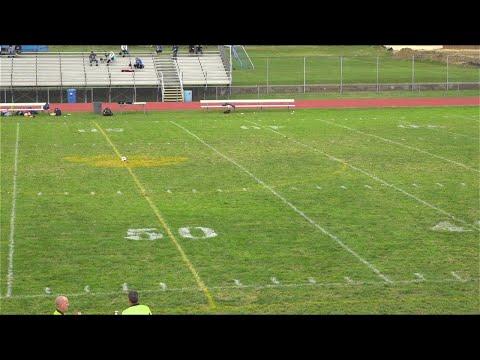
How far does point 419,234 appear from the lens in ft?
55.9

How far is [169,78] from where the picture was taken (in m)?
47.9

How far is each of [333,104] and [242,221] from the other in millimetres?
25565

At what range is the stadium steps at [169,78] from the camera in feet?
152

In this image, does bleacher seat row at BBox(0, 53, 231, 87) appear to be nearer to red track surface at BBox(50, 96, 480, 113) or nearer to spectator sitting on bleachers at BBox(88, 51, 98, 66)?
spectator sitting on bleachers at BBox(88, 51, 98, 66)

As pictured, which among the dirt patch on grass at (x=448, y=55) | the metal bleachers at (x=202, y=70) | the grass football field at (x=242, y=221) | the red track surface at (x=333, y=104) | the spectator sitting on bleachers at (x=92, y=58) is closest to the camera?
the grass football field at (x=242, y=221)

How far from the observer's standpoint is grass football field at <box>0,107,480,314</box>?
44.4 feet

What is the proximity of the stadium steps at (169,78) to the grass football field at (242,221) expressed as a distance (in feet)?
48.5

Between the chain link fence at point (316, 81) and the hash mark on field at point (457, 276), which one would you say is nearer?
the hash mark on field at point (457, 276)

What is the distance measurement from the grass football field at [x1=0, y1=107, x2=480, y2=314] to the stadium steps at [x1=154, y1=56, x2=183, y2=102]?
14769 mm

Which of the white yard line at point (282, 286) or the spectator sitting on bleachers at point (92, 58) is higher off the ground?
the spectator sitting on bleachers at point (92, 58)

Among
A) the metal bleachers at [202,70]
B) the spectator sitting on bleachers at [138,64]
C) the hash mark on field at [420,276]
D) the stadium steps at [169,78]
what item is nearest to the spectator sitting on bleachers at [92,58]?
the spectator sitting on bleachers at [138,64]

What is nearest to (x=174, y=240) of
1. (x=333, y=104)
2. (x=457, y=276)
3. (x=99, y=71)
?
(x=457, y=276)

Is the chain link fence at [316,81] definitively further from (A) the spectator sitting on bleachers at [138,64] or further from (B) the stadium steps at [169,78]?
(A) the spectator sitting on bleachers at [138,64]
